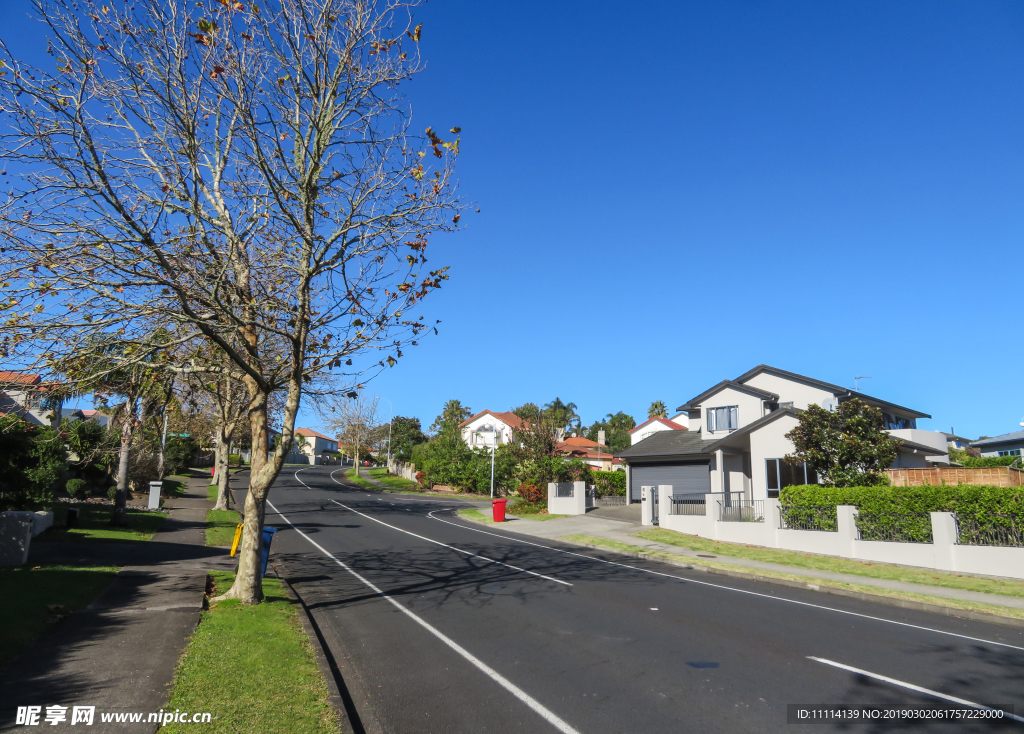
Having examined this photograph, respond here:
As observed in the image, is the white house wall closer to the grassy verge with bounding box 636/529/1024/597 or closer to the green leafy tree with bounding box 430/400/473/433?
the grassy verge with bounding box 636/529/1024/597

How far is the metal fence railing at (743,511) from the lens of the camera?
881 inches

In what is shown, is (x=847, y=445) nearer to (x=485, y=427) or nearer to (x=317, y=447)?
(x=485, y=427)

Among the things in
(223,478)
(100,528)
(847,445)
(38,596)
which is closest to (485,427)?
(223,478)

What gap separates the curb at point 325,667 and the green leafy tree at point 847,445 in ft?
61.9

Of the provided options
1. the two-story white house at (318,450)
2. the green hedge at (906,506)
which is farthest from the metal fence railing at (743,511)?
the two-story white house at (318,450)

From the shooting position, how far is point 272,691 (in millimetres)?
5938

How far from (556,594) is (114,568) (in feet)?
29.9

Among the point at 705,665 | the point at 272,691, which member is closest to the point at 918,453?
the point at 705,665

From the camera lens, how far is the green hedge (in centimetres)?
1536

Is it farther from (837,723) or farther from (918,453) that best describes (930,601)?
(918,453)

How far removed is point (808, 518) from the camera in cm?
1970

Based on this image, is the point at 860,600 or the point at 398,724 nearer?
the point at 398,724

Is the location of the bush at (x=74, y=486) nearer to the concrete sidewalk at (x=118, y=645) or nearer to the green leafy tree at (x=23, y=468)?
the green leafy tree at (x=23, y=468)

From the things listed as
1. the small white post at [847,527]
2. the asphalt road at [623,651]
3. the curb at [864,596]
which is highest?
the small white post at [847,527]
